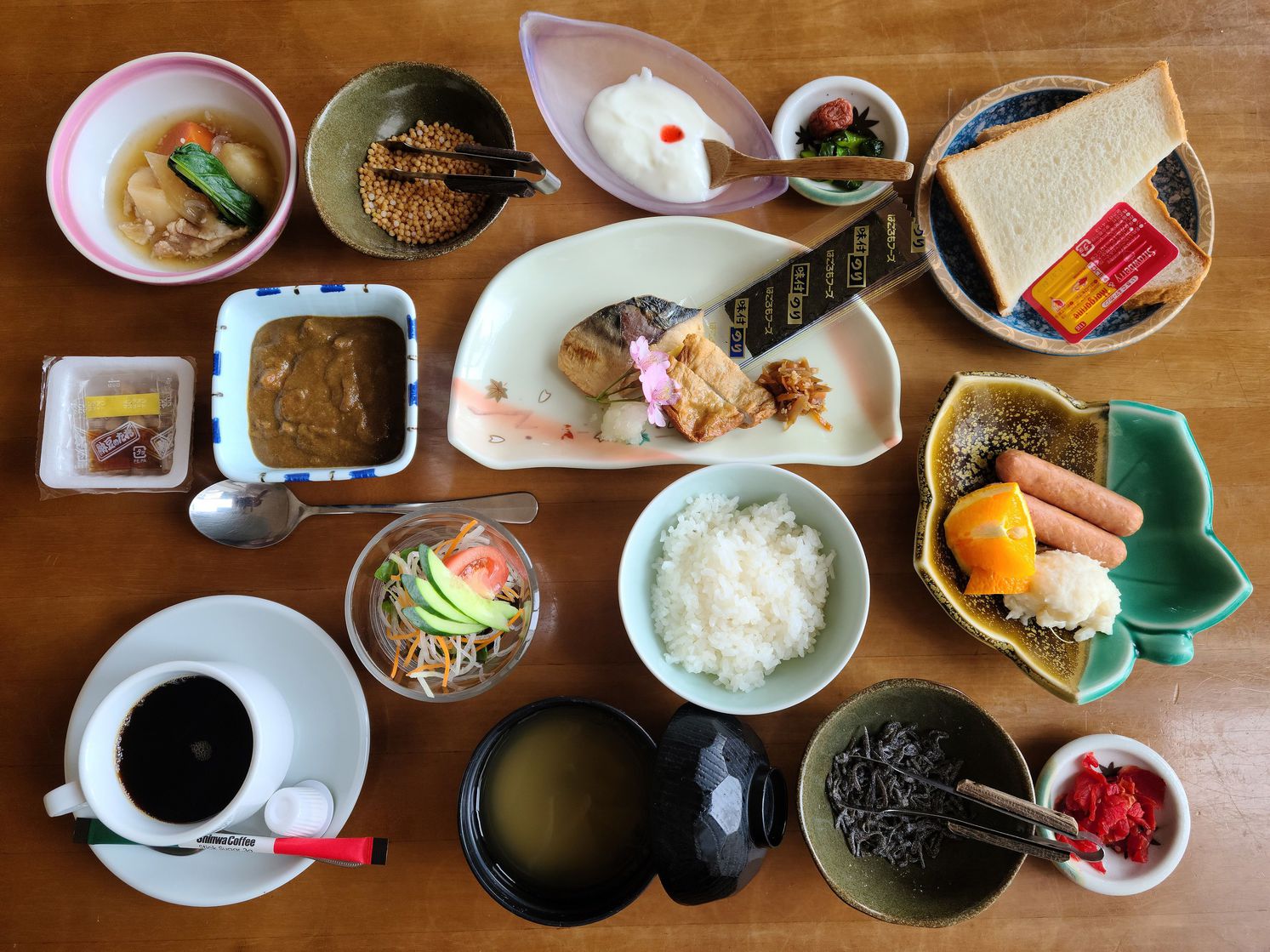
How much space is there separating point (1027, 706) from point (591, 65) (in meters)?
1.80

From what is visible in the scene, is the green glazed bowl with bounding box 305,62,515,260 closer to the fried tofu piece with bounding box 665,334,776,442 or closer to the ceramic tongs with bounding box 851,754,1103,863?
the fried tofu piece with bounding box 665,334,776,442

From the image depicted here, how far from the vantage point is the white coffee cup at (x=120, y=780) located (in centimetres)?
142

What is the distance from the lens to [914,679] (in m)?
1.56

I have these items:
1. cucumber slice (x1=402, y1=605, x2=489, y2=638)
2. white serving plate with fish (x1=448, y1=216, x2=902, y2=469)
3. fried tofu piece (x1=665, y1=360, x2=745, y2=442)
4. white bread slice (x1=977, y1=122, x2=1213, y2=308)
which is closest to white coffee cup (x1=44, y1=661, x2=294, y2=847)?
cucumber slice (x1=402, y1=605, x2=489, y2=638)

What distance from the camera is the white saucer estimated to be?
1.59 metres

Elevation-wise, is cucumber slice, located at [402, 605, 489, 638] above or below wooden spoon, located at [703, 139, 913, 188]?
below

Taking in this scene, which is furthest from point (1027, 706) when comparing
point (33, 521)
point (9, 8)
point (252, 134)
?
point (9, 8)

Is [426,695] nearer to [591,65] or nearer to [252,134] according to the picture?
[252,134]

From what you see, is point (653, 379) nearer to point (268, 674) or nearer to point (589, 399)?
point (589, 399)

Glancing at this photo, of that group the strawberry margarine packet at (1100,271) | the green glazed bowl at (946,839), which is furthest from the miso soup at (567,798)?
the strawberry margarine packet at (1100,271)

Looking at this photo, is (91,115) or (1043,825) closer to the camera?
(1043,825)

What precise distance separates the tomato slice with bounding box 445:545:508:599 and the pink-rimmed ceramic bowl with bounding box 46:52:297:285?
77cm

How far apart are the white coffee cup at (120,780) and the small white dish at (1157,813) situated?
1590mm

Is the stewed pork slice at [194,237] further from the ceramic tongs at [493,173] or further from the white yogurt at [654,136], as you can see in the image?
the white yogurt at [654,136]
